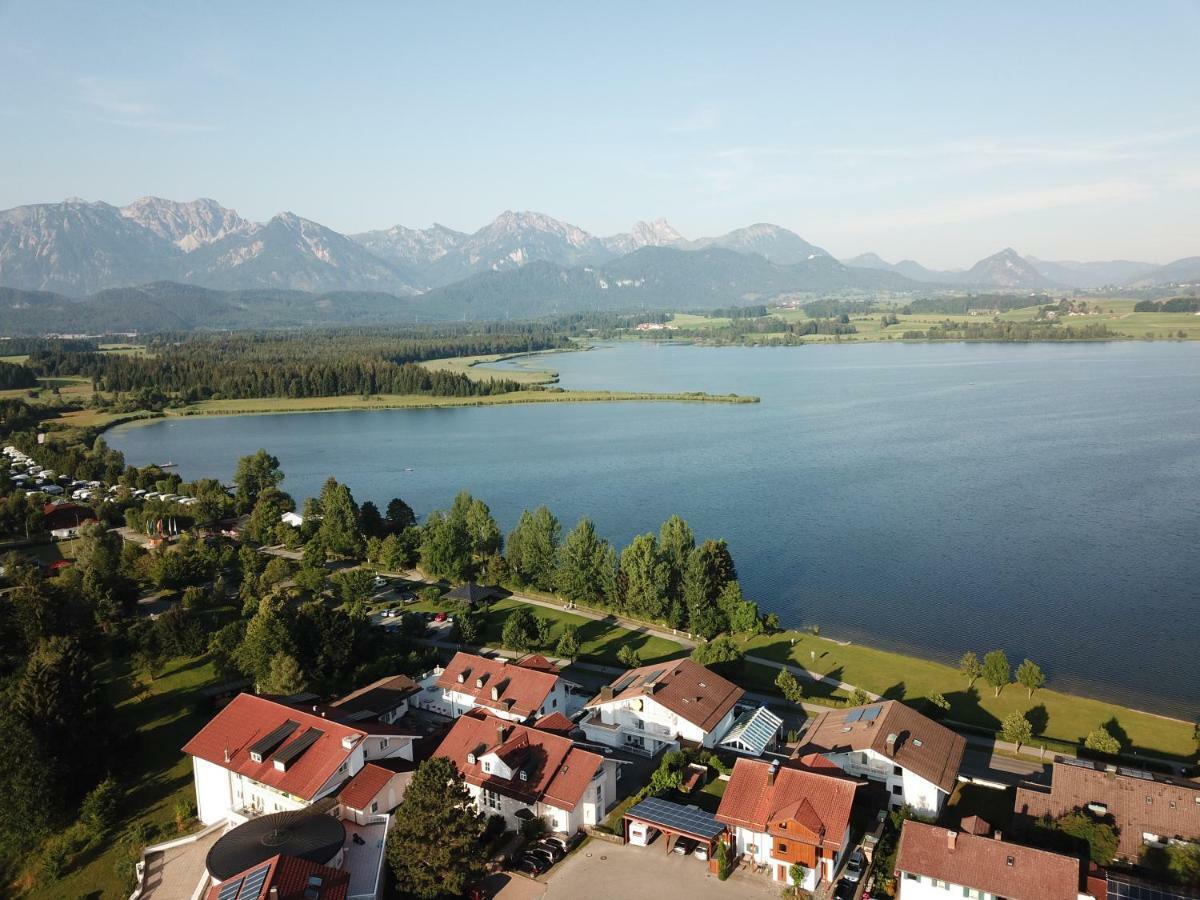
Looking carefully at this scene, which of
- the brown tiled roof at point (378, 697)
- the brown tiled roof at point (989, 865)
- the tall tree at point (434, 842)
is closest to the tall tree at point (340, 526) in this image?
the brown tiled roof at point (378, 697)

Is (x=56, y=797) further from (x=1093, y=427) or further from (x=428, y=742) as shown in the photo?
(x=1093, y=427)

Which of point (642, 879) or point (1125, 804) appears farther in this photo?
point (1125, 804)

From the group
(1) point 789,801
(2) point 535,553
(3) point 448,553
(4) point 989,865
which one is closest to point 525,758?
(1) point 789,801

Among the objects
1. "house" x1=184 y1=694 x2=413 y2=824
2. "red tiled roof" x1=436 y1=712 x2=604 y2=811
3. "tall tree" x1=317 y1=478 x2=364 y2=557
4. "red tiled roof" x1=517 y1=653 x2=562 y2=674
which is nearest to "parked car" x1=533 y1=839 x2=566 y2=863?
"red tiled roof" x1=436 y1=712 x2=604 y2=811

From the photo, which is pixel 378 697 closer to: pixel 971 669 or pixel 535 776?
pixel 535 776

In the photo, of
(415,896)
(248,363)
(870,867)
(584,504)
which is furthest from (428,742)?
(248,363)

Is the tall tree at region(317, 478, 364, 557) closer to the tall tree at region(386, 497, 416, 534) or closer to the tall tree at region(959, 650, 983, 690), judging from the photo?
the tall tree at region(386, 497, 416, 534)

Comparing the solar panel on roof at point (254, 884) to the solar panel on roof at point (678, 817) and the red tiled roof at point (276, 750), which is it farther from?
the solar panel on roof at point (678, 817)
